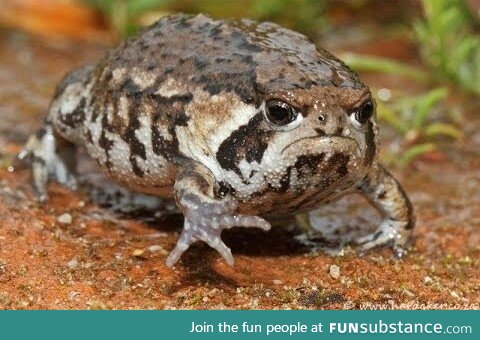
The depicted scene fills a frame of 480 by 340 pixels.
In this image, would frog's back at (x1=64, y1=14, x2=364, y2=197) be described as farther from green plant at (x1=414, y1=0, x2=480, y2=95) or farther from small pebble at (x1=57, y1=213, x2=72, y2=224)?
green plant at (x1=414, y1=0, x2=480, y2=95)

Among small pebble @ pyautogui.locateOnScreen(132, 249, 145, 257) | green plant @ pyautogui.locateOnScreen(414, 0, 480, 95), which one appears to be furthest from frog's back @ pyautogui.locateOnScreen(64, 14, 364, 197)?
green plant @ pyautogui.locateOnScreen(414, 0, 480, 95)

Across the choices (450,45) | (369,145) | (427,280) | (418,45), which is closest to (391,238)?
(427,280)

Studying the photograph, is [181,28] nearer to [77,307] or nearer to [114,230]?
[114,230]

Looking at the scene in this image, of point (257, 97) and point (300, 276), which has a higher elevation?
point (257, 97)

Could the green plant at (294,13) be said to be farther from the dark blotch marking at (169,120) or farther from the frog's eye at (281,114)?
the frog's eye at (281,114)

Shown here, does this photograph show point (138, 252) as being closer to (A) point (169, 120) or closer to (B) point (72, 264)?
(B) point (72, 264)

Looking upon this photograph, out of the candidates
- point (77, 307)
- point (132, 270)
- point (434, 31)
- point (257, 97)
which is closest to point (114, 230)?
point (132, 270)
